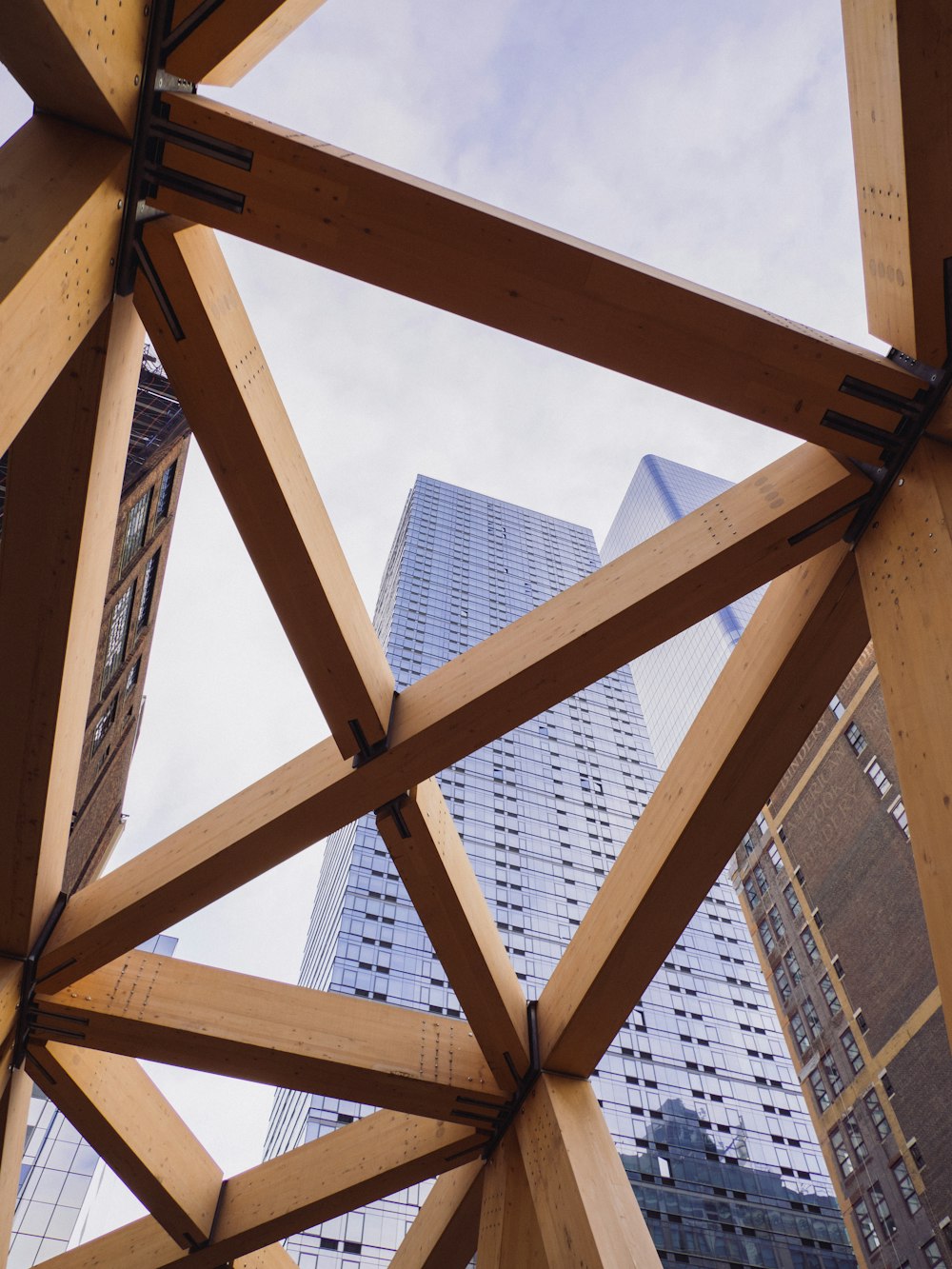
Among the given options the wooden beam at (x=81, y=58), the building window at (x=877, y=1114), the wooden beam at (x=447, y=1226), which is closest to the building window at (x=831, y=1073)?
the building window at (x=877, y=1114)

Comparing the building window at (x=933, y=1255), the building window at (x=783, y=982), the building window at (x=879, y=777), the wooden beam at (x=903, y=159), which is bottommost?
the wooden beam at (x=903, y=159)

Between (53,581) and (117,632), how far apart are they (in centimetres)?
1548

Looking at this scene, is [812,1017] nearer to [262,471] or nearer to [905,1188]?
[905,1188]

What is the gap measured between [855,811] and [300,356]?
92.8 meters

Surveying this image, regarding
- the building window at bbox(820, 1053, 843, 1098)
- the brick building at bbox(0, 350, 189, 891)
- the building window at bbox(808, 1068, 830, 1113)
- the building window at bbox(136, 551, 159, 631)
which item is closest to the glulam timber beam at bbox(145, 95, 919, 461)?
the brick building at bbox(0, 350, 189, 891)

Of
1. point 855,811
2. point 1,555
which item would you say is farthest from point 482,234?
point 855,811

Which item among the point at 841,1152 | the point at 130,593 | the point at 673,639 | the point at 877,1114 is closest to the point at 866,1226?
the point at 841,1152

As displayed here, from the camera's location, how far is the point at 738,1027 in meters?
66.8

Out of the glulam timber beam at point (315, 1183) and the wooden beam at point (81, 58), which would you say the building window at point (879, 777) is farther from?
the wooden beam at point (81, 58)

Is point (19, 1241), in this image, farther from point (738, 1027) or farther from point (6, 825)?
point (6, 825)

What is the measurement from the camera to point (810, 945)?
39969 millimetres

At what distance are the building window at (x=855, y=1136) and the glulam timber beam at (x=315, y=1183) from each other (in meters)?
32.0

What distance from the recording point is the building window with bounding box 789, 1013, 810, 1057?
3984cm

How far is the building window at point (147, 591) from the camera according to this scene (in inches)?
798
